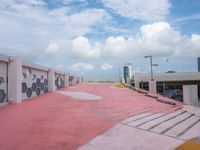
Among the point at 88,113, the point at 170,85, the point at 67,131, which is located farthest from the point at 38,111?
the point at 170,85

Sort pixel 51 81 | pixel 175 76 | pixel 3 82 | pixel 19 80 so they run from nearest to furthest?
1. pixel 3 82
2. pixel 19 80
3. pixel 51 81
4. pixel 175 76

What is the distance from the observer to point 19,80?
21.4 meters

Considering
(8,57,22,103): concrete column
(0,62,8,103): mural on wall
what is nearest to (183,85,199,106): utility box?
(8,57,22,103): concrete column

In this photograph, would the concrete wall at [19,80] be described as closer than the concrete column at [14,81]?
Yes

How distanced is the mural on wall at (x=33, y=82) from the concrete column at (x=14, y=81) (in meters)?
2.06

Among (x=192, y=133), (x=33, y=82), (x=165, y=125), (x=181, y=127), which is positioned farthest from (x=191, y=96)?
(x=192, y=133)

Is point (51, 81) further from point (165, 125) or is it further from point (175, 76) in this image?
point (175, 76)

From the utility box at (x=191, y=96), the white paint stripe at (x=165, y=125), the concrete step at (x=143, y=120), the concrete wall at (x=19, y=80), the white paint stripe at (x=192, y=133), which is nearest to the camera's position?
the white paint stripe at (x=192, y=133)

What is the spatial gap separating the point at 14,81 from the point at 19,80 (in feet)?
2.20

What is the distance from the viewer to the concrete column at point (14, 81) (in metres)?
20.7

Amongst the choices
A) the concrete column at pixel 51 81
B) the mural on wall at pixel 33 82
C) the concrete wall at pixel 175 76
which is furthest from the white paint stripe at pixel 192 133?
the concrete wall at pixel 175 76

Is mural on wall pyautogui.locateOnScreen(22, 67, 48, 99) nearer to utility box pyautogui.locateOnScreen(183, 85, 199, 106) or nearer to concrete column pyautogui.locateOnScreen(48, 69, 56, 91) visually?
concrete column pyautogui.locateOnScreen(48, 69, 56, 91)

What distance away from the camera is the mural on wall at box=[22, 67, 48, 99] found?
23.6m

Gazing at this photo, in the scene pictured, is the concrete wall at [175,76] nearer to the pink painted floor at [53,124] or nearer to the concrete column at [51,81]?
the concrete column at [51,81]
